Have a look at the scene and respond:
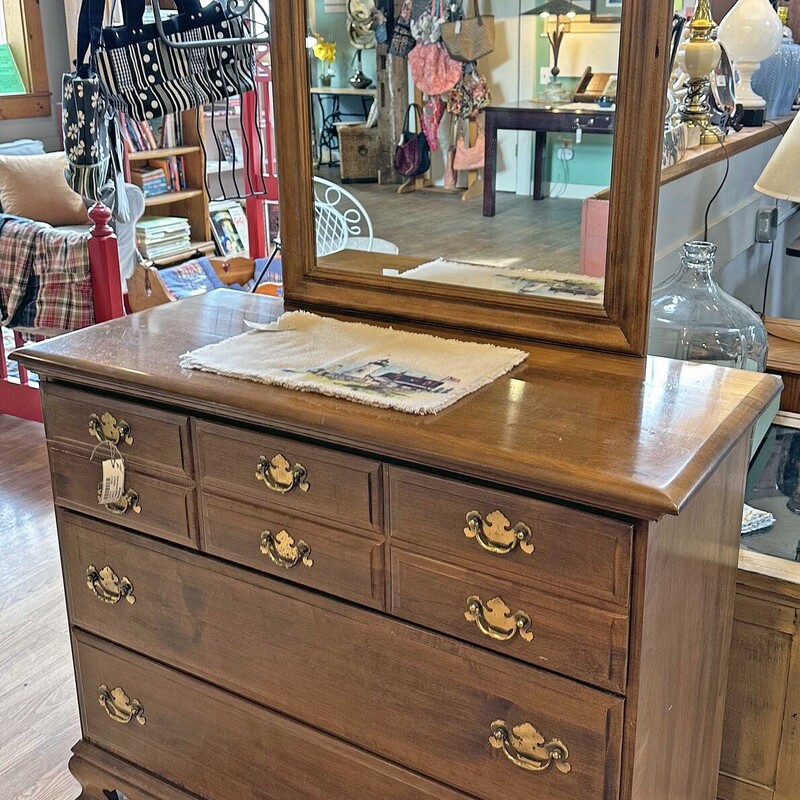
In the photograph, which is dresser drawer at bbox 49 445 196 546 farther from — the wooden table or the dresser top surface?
the wooden table

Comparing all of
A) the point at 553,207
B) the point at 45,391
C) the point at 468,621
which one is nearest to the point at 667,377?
the point at 553,207

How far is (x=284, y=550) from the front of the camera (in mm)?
1345

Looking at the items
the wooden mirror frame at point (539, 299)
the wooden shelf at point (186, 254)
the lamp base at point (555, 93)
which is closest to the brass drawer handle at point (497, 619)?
the wooden mirror frame at point (539, 299)

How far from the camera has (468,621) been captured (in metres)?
1.19

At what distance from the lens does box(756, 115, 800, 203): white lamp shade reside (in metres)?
1.79

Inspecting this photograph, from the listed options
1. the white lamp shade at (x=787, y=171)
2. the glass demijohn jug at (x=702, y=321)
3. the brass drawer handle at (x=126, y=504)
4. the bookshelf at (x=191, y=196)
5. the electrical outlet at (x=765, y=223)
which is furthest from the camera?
the bookshelf at (x=191, y=196)

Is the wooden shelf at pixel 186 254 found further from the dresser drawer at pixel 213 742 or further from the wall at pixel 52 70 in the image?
the dresser drawer at pixel 213 742

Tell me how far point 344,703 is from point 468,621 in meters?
0.28

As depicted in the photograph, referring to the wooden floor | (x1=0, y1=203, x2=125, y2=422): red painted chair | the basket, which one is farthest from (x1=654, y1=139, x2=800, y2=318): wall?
(x1=0, y1=203, x2=125, y2=422): red painted chair

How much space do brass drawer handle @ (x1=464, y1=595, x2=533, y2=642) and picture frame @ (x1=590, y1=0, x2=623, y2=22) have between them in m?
0.76

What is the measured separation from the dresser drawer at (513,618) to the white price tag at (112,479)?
491mm

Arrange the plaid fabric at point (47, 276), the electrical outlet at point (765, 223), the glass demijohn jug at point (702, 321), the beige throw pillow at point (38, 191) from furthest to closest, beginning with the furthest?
the beige throw pillow at point (38, 191), the plaid fabric at point (47, 276), the electrical outlet at point (765, 223), the glass demijohn jug at point (702, 321)

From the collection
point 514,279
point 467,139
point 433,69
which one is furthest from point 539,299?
point 433,69

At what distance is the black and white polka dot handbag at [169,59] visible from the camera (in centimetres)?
205
